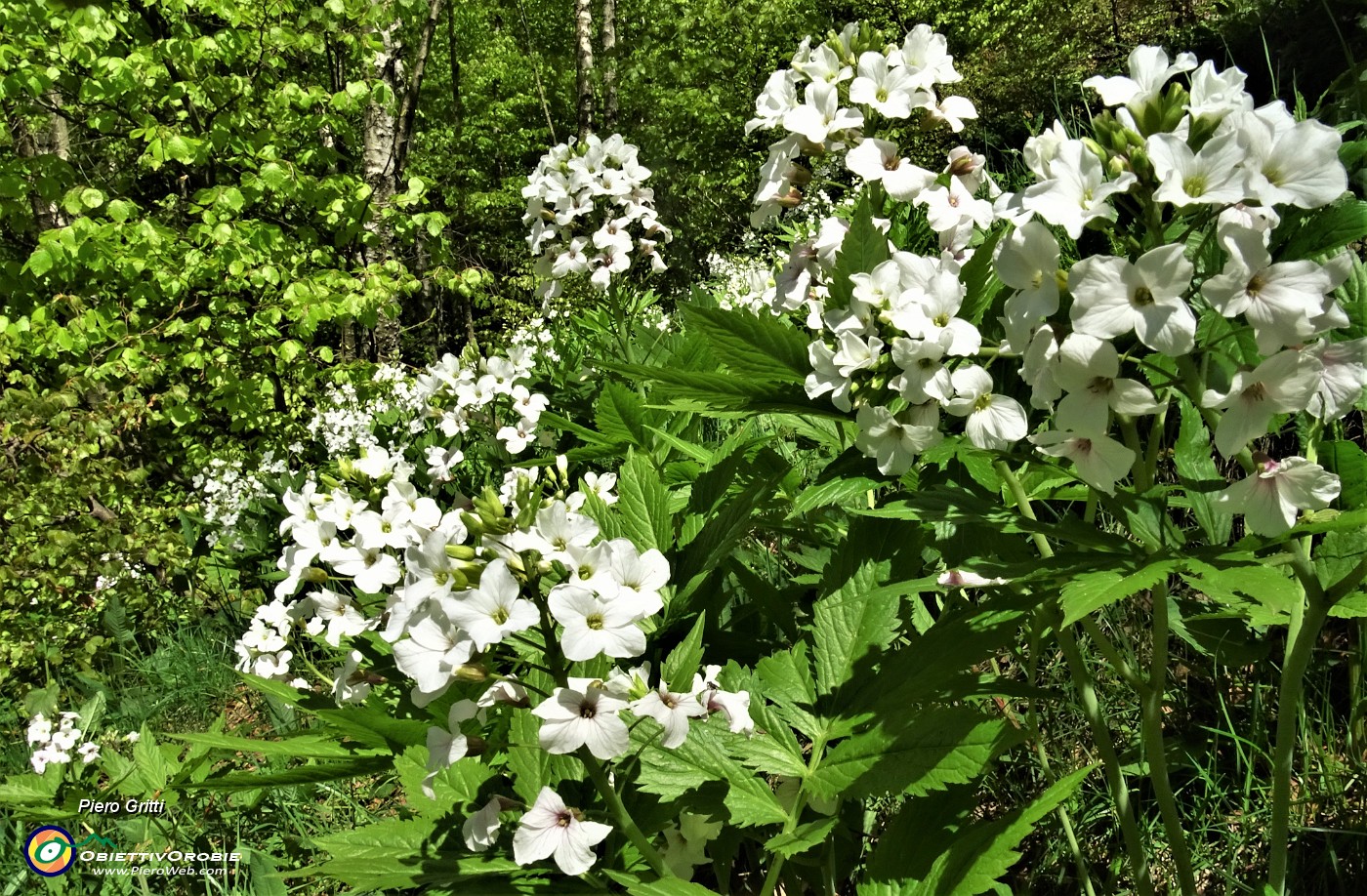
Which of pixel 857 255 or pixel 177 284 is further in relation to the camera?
pixel 177 284

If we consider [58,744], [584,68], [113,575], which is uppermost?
[584,68]

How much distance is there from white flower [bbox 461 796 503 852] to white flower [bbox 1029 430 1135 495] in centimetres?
92

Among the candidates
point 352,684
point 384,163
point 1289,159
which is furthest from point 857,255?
point 384,163

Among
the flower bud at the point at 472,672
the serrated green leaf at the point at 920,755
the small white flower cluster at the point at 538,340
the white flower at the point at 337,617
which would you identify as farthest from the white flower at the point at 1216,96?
the small white flower cluster at the point at 538,340

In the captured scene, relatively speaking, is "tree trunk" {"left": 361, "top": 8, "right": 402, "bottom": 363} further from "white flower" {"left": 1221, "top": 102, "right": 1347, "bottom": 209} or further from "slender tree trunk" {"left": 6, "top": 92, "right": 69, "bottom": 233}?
"white flower" {"left": 1221, "top": 102, "right": 1347, "bottom": 209}

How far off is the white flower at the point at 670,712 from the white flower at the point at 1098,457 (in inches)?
23.0

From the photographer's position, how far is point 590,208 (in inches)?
126

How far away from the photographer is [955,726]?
1159 millimetres

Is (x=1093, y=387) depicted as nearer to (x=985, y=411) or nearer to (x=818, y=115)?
(x=985, y=411)

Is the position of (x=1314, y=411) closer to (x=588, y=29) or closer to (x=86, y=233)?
(x=86, y=233)

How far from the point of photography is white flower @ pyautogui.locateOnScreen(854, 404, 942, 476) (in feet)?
3.91

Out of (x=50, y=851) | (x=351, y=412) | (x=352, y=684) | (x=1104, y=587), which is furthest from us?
(x=351, y=412)

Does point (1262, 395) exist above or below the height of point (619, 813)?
above

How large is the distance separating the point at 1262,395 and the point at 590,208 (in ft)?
8.60
